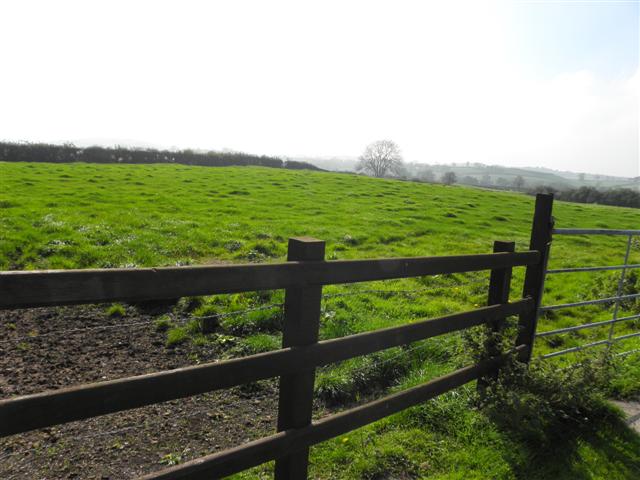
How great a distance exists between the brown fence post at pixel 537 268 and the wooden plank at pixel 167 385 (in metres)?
2.04

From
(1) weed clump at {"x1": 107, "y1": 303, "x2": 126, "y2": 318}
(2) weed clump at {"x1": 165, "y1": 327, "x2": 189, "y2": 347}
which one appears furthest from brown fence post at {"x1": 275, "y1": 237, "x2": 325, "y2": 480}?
(1) weed clump at {"x1": 107, "y1": 303, "x2": 126, "y2": 318}

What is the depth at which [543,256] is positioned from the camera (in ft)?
15.1

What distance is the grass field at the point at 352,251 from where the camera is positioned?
3873mm

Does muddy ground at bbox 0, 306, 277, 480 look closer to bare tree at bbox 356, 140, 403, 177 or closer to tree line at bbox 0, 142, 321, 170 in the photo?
tree line at bbox 0, 142, 321, 170

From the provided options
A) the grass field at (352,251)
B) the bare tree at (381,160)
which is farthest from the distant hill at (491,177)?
the grass field at (352,251)

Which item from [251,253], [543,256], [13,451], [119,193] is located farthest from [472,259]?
[119,193]

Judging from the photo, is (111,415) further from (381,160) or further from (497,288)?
(381,160)

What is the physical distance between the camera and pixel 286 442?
8.98 feet

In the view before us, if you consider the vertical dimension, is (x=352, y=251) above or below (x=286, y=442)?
below

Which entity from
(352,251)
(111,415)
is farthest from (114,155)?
(111,415)

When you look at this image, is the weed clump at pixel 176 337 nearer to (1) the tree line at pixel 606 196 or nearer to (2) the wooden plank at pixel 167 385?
(2) the wooden plank at pixel 167 385

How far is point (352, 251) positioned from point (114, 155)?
1347 inches

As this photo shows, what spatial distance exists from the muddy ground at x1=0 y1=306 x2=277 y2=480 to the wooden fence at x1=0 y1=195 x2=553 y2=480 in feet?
2.13

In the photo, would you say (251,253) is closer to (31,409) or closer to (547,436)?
(547,436)
